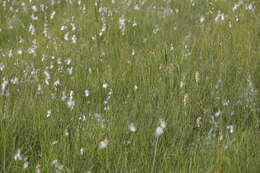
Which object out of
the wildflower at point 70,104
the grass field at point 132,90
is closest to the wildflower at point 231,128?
the grass field at point 132,90

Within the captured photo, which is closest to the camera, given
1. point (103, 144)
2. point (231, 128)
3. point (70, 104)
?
point (103, 144)

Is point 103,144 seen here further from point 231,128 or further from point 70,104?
point 231,128

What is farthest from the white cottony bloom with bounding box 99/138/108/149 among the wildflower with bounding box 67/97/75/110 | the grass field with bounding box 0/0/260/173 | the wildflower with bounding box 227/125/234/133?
the wildflower with bounding box 227/125/234/133

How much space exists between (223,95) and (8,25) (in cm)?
286

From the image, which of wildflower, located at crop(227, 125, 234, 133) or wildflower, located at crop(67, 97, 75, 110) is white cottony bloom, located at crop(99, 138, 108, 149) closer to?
wildflower, located at crop(67, 97, 75, 110)

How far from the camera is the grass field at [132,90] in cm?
208

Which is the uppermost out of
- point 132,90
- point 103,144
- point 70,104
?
point 132,90

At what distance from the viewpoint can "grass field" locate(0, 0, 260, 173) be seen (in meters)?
2.08

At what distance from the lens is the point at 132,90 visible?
2.92 m

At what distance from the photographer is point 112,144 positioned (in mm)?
2146

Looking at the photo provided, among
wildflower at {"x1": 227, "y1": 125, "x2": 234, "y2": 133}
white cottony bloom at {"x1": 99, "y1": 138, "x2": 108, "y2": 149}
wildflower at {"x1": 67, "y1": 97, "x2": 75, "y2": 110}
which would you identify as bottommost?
white cottony bloom at {"x1": 99, "y1": 138, "x2": 108, "y2": 149}

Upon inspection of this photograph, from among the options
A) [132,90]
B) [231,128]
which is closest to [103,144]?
[231,128]

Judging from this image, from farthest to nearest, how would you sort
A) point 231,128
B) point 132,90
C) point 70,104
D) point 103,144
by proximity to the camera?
point 132,90 < point 70,104 < point 231,128 < point 103,144

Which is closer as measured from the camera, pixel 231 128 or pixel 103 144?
pixel 103 144
